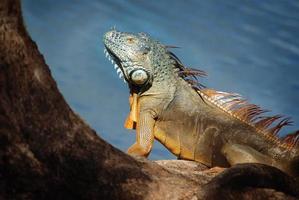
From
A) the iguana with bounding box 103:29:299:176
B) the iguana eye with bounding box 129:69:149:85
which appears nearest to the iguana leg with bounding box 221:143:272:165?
the iguana with bounding box 103:29:299:176

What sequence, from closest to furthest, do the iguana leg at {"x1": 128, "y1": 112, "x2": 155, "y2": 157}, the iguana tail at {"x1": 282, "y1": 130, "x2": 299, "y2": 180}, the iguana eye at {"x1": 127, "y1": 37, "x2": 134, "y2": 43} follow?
the iguana tail at {"x1": 282, "y1": 130, "x2": 299, "y2": 180} < the iguana leg at {"x1": 128, "y1": 112, "x2": 155, "y2": 157} < the iguana eye at {"x1": 127, "y1": 37, "x2": 134, "y2": 43}

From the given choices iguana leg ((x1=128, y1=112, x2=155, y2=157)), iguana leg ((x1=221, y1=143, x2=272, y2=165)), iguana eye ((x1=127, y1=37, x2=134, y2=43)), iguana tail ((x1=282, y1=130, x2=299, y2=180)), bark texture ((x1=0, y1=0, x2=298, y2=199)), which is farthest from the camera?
iguana eye ((x1=127, y1=37, x2=134, y2=43))

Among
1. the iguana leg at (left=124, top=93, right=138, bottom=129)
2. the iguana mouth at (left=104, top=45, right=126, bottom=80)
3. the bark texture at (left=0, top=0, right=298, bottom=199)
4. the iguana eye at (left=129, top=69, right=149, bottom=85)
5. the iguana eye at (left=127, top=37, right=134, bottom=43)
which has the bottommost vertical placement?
the bark texture at (left=0, top=0, right=298, bottom=199)

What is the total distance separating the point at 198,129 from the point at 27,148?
109 inches

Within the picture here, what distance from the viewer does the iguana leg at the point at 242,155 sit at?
3732mm

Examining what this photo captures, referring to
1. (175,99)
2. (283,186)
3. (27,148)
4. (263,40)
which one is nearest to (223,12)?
(263,40)

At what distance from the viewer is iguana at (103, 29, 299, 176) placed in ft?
13.0

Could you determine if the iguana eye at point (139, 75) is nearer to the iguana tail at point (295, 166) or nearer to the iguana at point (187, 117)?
the iguana at point (187, 117)

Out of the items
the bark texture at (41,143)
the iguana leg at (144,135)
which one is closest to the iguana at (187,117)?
the iguana leg at (144,135)

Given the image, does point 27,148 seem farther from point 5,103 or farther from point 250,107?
point 250,107

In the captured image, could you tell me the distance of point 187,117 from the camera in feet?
14.3

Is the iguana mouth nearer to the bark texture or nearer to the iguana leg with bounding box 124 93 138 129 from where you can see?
the iguana leg with bounding box 124 93 138 129

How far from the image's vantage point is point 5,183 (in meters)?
1.65

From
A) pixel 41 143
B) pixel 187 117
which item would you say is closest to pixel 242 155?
pixel 187 117
